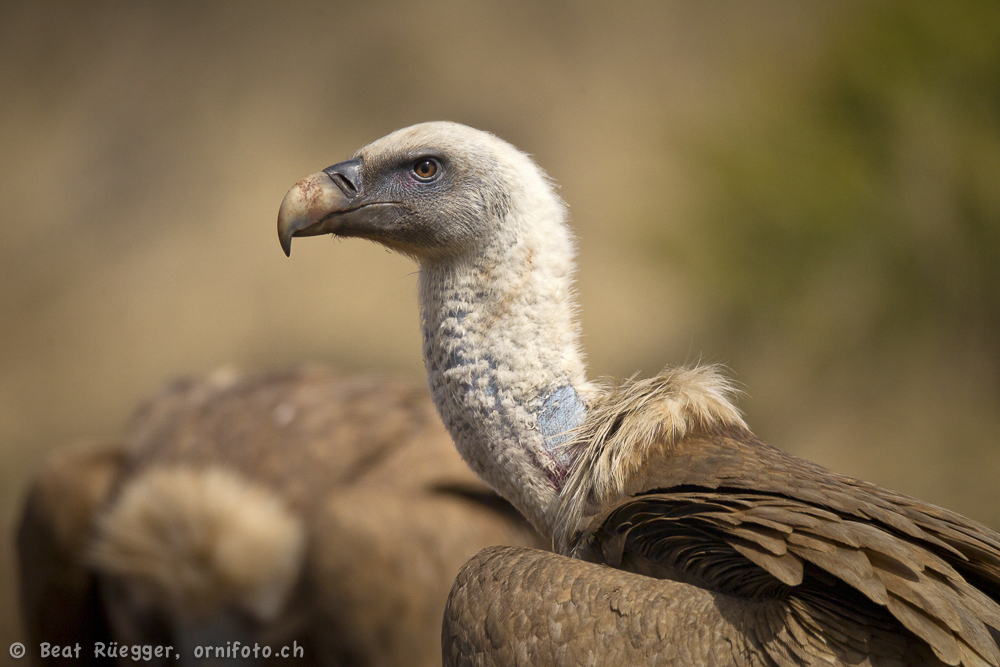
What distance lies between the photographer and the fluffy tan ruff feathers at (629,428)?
1.61 metres

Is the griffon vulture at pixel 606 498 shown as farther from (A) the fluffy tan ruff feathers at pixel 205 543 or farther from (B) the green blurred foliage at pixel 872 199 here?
(B) the green blurred foliage at pixel 872 199

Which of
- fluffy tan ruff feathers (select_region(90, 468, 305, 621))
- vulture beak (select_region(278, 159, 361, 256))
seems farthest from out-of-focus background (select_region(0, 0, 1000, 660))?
vulture beak (select_region(278, 159, 361, 256))

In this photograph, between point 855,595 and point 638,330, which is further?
point 638,330

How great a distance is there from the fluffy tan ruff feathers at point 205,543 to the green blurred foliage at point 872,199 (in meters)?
4.31

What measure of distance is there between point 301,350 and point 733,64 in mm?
3975

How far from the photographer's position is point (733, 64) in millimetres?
6660

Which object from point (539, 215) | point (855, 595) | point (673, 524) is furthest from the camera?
point (539, 215)

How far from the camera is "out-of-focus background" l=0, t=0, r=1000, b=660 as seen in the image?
6215 mm

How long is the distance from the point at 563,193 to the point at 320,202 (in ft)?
16.3

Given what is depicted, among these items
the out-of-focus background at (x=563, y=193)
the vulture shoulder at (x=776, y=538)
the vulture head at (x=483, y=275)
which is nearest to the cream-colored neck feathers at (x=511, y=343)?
the vulture head at (x=483, y=275)

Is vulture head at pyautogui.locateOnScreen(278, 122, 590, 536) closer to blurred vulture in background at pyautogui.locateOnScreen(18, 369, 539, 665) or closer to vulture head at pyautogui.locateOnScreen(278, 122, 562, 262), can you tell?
vulture head at pyautogui.locateOnScreen(278, 122, 562, 262)

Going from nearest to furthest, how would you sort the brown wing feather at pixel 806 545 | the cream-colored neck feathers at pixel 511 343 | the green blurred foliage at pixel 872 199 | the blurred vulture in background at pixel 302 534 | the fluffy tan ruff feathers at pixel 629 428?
the brown wing feather at pixel 806 545 → the fluffy tan ruff feathers at pixel 629 428 → the cream-colored neck feathers at pixel 511 343 → the blurred vulture in background at pixel 302 534 → the green blurred foliage at pixel 872 199

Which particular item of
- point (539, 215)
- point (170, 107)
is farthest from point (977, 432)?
point (170, 107)

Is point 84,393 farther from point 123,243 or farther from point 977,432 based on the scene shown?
point 977,432
